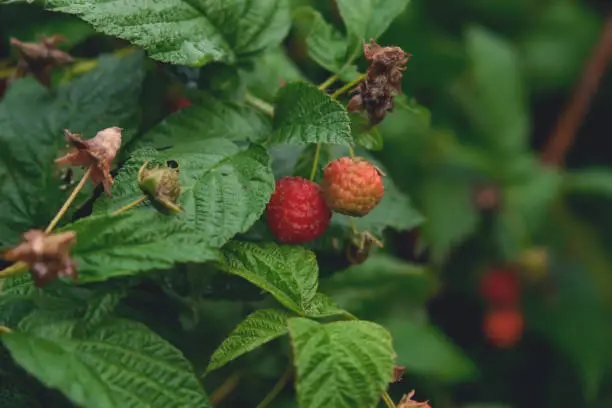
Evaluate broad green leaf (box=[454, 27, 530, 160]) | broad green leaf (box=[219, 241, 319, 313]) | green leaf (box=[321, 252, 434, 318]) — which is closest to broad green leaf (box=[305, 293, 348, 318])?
broad green leaf (box=[219, 241, 319, 313])

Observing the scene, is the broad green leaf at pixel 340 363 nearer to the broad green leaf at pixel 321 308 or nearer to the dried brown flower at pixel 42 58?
the broad green leaf at pixel 321 308

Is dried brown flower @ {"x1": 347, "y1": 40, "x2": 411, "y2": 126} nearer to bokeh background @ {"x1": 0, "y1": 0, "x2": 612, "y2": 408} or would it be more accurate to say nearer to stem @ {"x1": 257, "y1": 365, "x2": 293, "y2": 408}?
stem @ {"x1": 257, "y1": 365, "x2": 293, "y2": 408}

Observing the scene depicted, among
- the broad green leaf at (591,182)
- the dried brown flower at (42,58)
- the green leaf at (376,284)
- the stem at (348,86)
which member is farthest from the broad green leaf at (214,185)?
the broad green leaf at (591,182)

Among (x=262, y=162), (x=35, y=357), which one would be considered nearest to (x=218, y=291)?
(x=262, y=162)

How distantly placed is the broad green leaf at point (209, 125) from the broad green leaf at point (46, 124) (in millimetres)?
42

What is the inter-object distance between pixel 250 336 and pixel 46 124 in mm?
375

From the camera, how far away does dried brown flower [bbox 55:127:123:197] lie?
783 millimetres

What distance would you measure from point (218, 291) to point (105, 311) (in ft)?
0.55

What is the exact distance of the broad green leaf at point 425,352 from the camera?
4.78 feet

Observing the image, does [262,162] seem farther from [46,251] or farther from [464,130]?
[464,130]

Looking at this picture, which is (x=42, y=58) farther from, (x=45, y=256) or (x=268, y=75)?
(x=45, y=256)

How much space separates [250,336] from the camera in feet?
2.54

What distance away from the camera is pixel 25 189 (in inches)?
Answer: 35.5

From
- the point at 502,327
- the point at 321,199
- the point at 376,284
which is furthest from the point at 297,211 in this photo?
the point at 502,327
